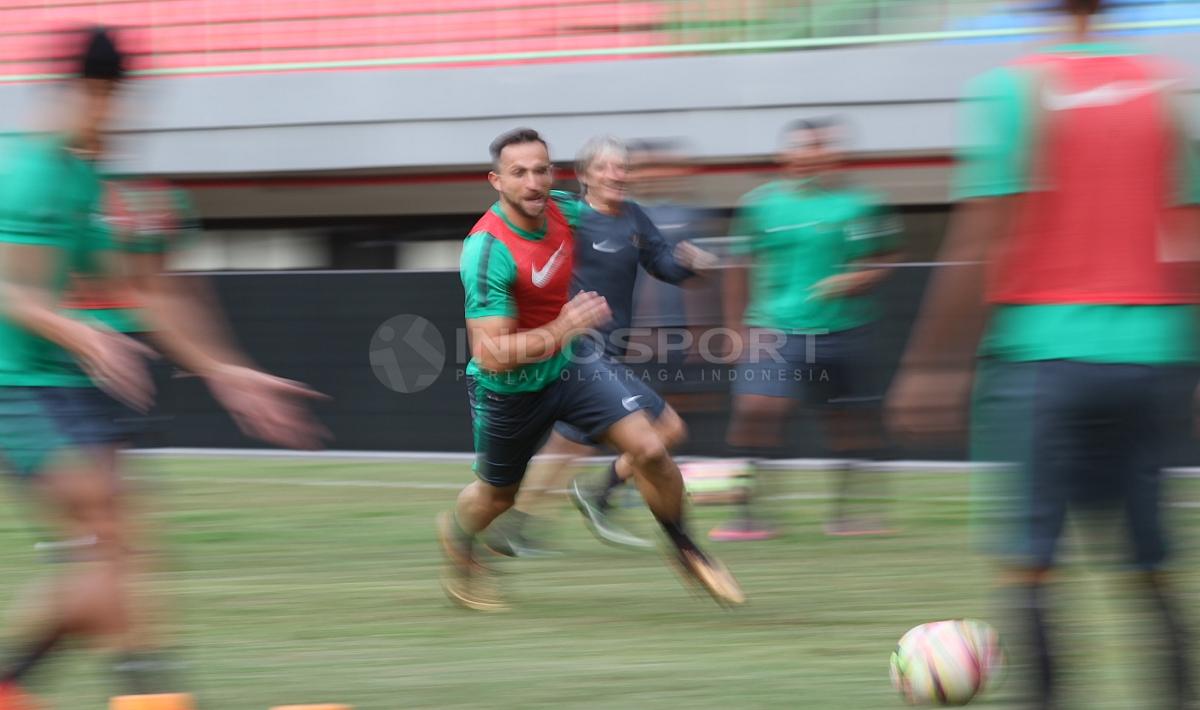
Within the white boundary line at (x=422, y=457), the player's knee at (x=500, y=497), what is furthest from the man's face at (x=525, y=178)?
the white boundary line at (x=422, y=457)

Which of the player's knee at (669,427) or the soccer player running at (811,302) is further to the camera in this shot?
Answer: the soccer player running at (811,302)

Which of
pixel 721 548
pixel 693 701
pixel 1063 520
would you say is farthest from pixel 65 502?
pixel 721 548

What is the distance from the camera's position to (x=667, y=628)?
5.59m

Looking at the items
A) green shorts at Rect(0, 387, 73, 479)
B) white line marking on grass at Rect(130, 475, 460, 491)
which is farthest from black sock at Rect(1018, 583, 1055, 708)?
A: white line marking on grass at Rect(130, 475, 460, 491)

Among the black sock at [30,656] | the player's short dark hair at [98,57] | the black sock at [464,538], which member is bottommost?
the black sock at [464,538]

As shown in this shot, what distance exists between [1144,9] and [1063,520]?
423 inches

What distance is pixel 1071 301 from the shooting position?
132 inches

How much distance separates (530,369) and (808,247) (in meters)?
2.40

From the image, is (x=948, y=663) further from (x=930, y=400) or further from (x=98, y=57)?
(x=98, y=57)

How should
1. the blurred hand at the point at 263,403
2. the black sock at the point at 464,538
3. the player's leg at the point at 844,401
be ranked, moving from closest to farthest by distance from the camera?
the blurred hand at the point at 263,403 → the black sock at the point at 464,538 → the player's leg at the point at 844,401

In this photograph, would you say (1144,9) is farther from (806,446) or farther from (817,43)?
(806,446)

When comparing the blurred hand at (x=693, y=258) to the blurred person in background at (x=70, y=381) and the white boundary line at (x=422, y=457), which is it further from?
the white boundary line at (x=422, y=457)

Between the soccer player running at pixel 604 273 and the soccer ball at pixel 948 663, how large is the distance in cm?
272

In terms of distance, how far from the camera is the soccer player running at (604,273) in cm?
711
